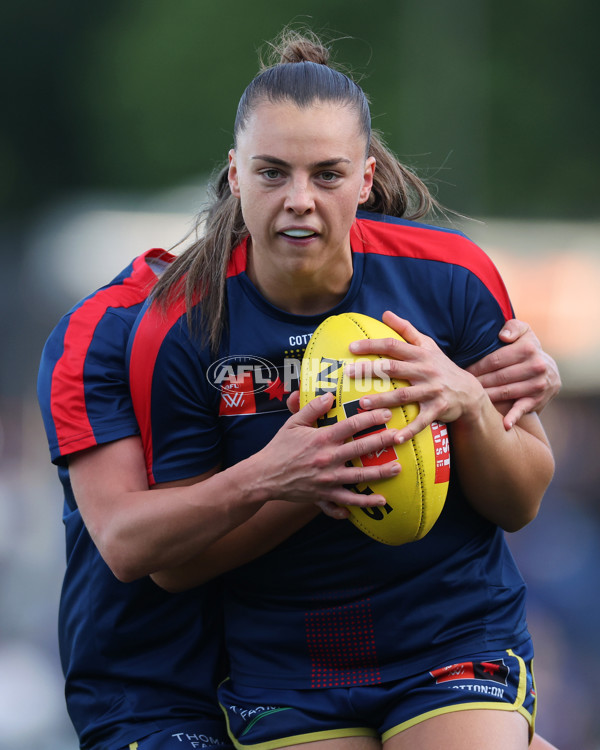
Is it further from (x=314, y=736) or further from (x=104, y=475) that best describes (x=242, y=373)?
(x=314, y=736)

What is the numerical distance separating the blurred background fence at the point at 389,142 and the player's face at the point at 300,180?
2.72m

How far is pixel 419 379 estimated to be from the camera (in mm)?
1747

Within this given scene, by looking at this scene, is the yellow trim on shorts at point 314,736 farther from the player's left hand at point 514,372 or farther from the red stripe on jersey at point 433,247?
the red stripe on jersey at point 433,247

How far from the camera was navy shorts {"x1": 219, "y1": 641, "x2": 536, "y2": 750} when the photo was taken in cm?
190

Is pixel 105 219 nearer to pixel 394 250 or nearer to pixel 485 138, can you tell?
pixel 485 138

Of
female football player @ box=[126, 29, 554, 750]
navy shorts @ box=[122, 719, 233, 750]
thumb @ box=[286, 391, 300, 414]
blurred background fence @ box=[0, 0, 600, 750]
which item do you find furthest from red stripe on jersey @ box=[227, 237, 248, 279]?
blurred background fence @ box=[0, 0, 600, 750]

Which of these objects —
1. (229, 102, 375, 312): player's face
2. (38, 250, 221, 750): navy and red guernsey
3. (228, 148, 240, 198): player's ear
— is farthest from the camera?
(38, 250, 221, 750): navy and red guernsey

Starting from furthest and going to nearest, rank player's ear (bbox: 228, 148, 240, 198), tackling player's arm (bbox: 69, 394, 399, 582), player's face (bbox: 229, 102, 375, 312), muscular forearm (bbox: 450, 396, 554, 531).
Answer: player's ear (bbox: 228, 148, 240, 198), muscular forearm (bbox: 450, 396, 554, 531), player's face (bbox: 229, 102, 375, 312), tackling player's arm (bbox: 69, 394, 399, 582)

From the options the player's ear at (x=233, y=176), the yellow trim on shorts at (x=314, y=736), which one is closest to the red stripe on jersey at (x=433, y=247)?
the player's ear at (x=233, y=176)

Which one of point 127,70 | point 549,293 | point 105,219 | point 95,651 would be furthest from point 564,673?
point 127,70

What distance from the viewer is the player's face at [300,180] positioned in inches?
71.1

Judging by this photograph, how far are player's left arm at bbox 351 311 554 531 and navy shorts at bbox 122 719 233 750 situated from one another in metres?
0.83

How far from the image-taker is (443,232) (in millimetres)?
2131

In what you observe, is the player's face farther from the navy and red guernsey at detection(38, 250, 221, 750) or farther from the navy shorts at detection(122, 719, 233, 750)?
the navy shorts at detection(122, 719, 233, 750)
